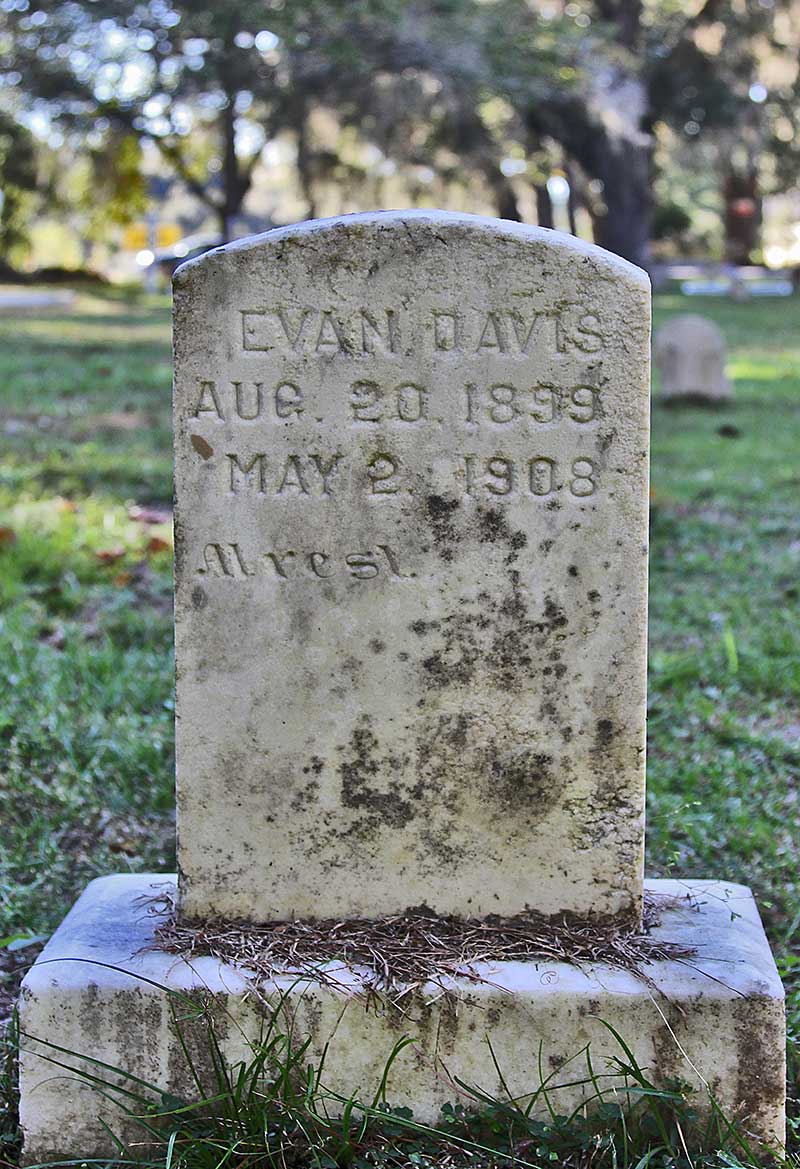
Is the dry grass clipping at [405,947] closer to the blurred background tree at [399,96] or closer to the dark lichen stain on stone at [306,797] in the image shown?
the dark lichen stain on stone at [306,797]

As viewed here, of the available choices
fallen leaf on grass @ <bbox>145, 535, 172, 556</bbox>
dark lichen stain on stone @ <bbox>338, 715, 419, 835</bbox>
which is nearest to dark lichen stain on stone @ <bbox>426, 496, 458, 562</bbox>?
dark lichen stain on stone @ <bbox>338, 715, 419, 835</bbox>

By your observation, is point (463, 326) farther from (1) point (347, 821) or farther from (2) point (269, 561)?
(1) point (347, 821)

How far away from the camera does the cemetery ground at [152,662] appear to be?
385 centimetres

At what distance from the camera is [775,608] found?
235 inches

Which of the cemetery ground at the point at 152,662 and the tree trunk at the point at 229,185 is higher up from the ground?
the tree trunk at the point at 229,185

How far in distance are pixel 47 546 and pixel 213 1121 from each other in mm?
4184

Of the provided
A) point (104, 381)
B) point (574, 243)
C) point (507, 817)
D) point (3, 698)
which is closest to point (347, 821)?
point (507, 817)

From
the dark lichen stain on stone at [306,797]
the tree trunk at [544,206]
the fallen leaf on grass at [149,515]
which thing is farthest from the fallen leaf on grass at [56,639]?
the tree trunk at [544,206]

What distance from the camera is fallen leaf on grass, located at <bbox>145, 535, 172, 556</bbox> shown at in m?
6.30

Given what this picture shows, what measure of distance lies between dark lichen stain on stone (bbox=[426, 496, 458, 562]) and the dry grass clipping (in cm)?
74

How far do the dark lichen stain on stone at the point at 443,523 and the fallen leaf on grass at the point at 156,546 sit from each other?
150 inches

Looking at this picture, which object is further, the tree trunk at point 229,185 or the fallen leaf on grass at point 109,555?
the tree trunk at point 229,185

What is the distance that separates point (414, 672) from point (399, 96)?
17085mm

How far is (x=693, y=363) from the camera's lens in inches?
447
